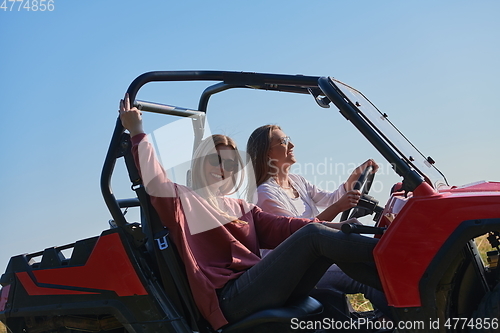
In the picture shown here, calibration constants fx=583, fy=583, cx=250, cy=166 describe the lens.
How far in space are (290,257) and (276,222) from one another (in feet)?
2.05

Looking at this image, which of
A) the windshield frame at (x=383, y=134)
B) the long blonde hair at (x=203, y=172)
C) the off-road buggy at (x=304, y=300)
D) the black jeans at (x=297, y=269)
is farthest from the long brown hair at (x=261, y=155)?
the black jeans at (x=297, y=269)

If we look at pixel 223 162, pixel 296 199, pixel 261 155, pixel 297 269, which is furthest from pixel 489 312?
pixel 261 155

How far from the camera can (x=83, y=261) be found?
3062 mm

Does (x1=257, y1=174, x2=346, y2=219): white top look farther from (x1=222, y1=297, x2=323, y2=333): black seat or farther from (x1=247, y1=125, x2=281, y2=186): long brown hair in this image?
(x1=222, y1=297, x2=323, y2=333): black seat

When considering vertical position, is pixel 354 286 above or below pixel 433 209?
below

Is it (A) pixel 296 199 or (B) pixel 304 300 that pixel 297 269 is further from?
(A) pixel 296 199

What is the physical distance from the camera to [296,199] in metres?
3.99

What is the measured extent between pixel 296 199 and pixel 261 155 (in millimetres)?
387

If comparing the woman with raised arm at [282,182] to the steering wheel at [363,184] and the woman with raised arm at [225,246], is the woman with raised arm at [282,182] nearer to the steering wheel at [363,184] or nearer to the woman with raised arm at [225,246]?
the steering wheel at [363,184]

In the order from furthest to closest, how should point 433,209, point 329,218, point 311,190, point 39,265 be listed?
point 311,190 → point 329,218 → point 39,265 → point 433,209

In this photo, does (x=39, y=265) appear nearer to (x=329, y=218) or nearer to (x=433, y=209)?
(x=329, y=218)

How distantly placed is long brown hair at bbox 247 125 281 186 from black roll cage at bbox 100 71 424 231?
1.82ft

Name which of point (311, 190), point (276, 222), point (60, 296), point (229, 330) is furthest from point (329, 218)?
point (60, 296)

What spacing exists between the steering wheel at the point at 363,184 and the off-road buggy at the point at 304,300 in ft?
0.19
